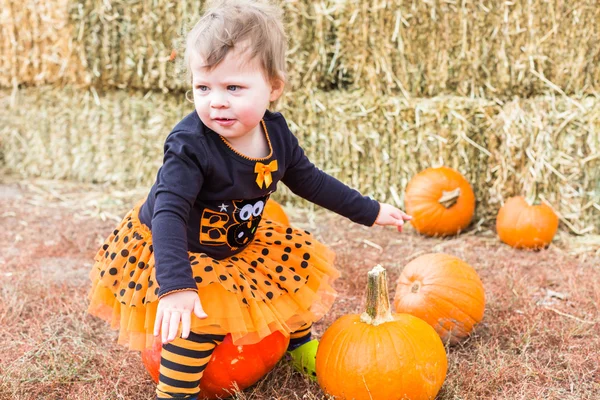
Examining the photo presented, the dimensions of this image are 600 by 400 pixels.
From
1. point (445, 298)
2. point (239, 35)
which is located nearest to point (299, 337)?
point (445, 298)

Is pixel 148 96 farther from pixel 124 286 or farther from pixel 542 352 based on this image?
pixel 542 352

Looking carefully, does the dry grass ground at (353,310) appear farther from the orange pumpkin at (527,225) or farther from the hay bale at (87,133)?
the hay bale at (87,133)

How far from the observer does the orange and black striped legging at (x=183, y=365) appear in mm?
1908

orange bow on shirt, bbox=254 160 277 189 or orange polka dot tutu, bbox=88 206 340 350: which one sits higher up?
orange bow on shirt, bbox=254 160 277 189

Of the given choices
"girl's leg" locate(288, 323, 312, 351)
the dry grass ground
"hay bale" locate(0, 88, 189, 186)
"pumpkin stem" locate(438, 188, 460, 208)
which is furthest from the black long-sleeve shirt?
"hay bale" locate(0, 88, 189, 186)

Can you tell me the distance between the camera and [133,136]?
501 centimetres

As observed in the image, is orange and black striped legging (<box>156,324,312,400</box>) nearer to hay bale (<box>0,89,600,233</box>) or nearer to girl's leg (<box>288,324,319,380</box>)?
girl's leg (<box>288,324,319,380</box>)

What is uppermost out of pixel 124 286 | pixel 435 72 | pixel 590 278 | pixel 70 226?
pixel 435 72

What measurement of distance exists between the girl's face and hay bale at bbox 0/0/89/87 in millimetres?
3296

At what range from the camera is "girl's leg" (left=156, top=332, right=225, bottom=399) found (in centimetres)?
191

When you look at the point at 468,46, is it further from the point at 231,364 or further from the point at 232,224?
the point at 231,364

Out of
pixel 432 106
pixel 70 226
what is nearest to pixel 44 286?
pixel 70 226

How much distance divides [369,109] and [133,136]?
1.93 metres

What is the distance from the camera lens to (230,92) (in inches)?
73.7
